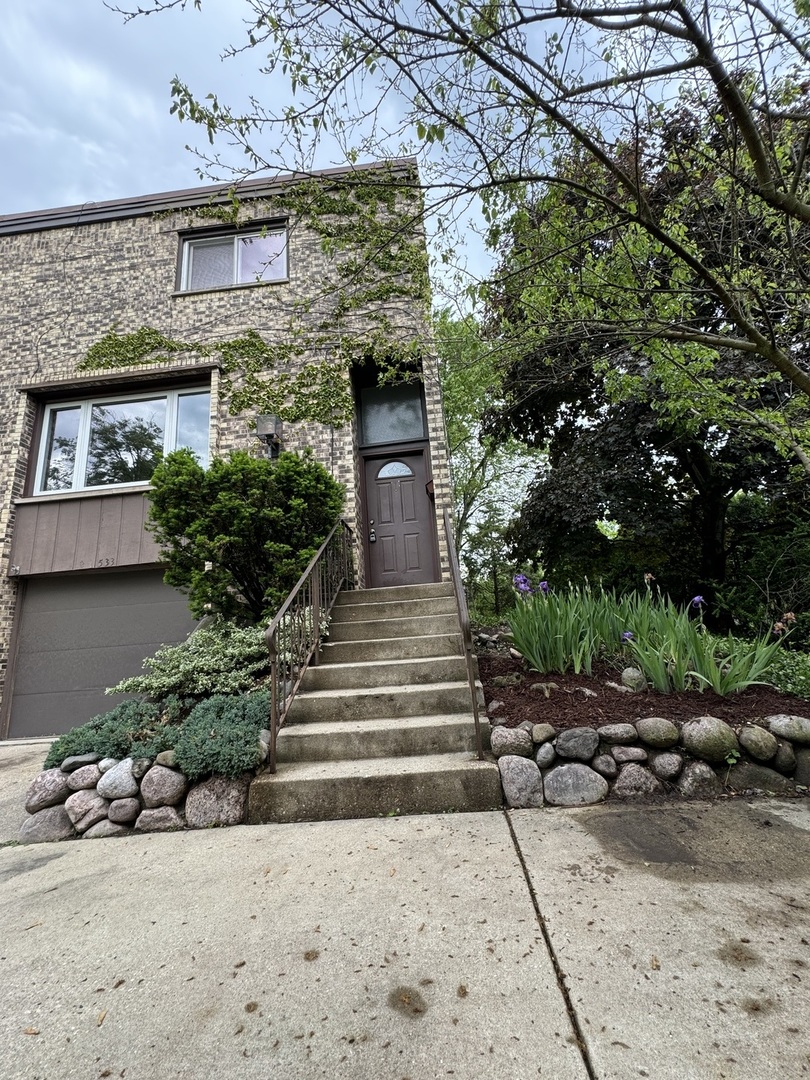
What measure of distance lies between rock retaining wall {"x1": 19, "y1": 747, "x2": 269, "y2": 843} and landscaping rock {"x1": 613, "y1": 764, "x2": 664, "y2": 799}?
2159 mm

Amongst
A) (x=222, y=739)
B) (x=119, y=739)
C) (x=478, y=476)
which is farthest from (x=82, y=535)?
(x=478, y=476)

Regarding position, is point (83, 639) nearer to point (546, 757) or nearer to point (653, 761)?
point (546, 757)

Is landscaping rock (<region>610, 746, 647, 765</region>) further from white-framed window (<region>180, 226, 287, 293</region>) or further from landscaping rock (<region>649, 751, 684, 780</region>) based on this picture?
white-framed window (<region>180, 226, 287, 293</region>)

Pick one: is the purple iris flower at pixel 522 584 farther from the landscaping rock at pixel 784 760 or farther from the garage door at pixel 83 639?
the garage door at pixel 83 639

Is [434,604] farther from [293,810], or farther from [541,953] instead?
[541,953]

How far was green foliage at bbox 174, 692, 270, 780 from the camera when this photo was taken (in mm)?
2982

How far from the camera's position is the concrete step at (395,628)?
452 centimetres

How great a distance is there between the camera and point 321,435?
Result: 635cm

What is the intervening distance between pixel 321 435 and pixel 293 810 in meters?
4.57

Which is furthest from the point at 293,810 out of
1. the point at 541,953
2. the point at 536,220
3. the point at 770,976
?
the point at 536,220

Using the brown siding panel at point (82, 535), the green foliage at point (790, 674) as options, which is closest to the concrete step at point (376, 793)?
the green foliage at point (790, 674)

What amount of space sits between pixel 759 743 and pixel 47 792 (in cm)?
432

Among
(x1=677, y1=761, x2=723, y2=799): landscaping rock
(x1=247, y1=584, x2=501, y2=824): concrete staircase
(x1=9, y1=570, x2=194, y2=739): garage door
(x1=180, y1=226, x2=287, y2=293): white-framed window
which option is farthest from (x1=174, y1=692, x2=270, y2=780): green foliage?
(x1=180, y1=226, x2=287, y2=293): white-framed window

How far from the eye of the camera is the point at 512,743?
299cm
